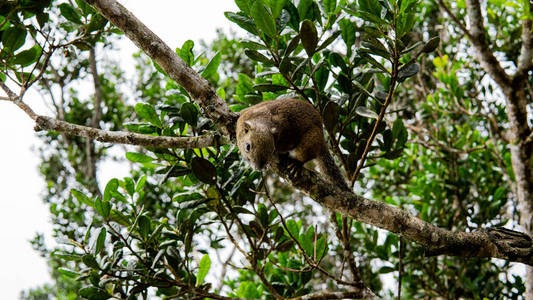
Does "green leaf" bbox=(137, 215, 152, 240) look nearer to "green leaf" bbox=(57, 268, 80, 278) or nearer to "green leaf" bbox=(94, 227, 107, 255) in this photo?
"green leaf" bbox=(94, 227, 107, 255)

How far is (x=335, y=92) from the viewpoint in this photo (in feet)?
8.30

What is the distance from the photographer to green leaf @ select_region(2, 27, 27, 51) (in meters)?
2.32

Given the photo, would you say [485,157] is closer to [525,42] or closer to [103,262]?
[525,42]

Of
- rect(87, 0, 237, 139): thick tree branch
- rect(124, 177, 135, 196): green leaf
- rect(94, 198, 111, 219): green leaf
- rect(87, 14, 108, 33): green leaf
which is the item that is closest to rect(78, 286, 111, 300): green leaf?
rect(94, 198, 111, 219): green leaf

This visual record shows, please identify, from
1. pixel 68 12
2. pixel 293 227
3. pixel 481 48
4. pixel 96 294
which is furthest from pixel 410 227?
pixel 68 12

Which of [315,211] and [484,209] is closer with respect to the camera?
[484,209]

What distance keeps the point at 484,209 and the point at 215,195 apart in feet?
8.60

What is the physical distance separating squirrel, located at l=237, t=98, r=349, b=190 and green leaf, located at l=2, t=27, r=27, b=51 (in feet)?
4.41

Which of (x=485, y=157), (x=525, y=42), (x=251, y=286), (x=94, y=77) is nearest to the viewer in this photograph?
(x=251, y=286)

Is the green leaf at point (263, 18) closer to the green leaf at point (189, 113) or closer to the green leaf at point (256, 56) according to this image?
the green leaf at point (256, 56)

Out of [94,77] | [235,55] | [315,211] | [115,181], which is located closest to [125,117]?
[94,77]

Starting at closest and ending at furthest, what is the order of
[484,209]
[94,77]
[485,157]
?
[484,209] < [485,157] < [94,77]

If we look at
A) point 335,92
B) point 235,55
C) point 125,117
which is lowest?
point 335,92

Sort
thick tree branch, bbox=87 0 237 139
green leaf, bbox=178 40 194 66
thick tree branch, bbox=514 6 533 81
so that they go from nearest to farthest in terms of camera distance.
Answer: thick tree branch, bbox=87 0 237 139
green leaf, bbox=178 40 194 66
thick tree branch, bbox=514 6 533 81
